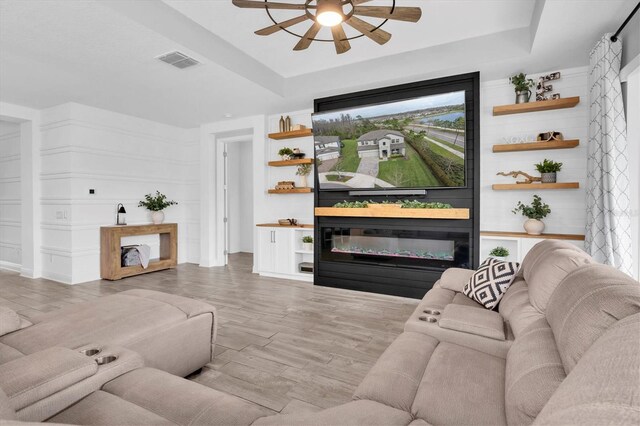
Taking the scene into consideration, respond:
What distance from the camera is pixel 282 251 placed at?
5.28 m

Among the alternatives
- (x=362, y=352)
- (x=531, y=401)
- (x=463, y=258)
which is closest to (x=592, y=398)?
(x=531, y=401)

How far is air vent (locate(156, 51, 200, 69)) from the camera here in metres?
3.42

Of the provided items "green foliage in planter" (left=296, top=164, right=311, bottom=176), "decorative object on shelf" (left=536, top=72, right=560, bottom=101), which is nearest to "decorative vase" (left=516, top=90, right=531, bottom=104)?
"decorative object on shelf" (left=536, top=72, right=560, bottom=101)

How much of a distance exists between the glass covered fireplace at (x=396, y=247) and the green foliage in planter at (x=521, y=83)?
70.5 inches

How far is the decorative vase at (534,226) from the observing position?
12.3 feet

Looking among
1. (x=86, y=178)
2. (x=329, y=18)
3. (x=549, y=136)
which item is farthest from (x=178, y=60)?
A: (x=549, y=136)

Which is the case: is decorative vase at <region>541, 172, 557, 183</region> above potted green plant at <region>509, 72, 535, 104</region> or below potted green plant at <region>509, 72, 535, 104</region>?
below

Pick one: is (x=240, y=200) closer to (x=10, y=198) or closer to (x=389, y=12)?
(x=10, y=198)

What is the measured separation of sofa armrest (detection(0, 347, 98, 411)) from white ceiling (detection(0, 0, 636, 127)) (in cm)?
257

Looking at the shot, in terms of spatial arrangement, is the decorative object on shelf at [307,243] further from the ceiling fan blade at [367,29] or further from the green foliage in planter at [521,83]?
the green foliage in planter at [521,83]

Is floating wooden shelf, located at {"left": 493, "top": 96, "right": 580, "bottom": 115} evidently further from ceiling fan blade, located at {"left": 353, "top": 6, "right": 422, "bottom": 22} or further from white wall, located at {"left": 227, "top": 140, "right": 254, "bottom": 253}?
white wall, located at {"left": 227, "top": 140, "right": 254, "bottom": 253}

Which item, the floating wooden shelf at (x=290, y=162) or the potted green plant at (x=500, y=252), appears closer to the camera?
the potted green plant at (x=500, y=252)

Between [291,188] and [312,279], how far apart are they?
1.49m

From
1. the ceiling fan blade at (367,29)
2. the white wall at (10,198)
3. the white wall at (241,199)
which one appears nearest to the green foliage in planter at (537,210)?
the ceiling fan blade at (367,29)
